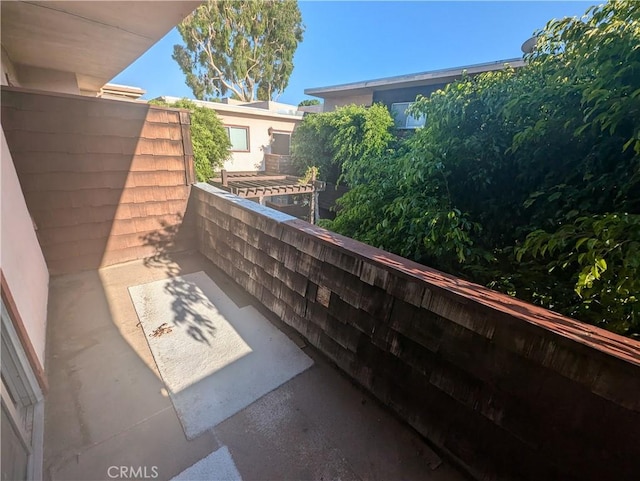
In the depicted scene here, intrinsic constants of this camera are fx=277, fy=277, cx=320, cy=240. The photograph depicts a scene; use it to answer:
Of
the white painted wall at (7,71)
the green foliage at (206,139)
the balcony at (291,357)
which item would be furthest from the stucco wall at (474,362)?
the green foliage at (206,139)

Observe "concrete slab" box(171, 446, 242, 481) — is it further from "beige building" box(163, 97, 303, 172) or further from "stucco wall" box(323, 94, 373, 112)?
"stucco wall" box(323, 94, 373, 112)

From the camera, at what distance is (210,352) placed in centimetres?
231

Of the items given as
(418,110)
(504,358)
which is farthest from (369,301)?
(418,110)

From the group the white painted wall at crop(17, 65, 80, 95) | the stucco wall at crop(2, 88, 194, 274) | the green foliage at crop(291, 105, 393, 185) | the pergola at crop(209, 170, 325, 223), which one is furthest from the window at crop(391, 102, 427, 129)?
the white painted wall at crop(17, 65, 80, 95)

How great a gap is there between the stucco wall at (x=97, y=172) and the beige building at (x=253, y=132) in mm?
6181

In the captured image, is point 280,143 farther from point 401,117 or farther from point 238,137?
point 401,117

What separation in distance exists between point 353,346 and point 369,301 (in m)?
0.40

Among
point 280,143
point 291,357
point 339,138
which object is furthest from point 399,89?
point 291,357

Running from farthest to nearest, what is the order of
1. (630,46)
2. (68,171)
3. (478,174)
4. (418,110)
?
1. (68,171)
2. (418,110)
3. (478,174)
4. (630,46)

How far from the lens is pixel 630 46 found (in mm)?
1363

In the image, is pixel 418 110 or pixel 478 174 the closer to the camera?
pixel 478 174

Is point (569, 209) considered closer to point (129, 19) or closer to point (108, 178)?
point (129, 19)

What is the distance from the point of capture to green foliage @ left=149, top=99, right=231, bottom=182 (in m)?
7.95

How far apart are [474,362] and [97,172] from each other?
4362 mm
